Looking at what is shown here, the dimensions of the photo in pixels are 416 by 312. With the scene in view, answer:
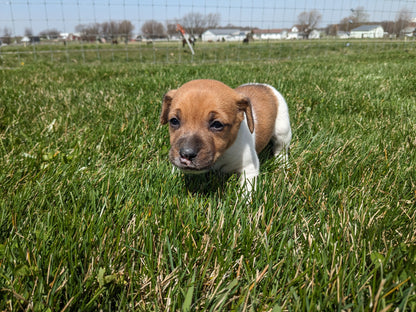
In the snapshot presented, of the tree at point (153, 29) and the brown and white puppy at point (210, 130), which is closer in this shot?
the brown and white puppy at point (210, 130)

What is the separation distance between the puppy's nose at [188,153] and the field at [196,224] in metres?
0.31

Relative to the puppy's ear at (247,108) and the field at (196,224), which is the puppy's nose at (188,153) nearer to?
the field at (196,224)

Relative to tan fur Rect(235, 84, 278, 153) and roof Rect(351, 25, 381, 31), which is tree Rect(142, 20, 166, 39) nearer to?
roof Rect(351, 25, 381, 31)

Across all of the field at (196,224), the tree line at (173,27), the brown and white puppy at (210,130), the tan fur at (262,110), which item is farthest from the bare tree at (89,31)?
the brown and white puppy at (210,130)

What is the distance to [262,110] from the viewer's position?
3.34 m

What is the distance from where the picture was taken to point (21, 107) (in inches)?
168

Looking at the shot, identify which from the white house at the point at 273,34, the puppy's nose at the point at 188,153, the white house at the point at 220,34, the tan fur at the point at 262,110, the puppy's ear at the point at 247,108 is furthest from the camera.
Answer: the white house at the point at 220,34

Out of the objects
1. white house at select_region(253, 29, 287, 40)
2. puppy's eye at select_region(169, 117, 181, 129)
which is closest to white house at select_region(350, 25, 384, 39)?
white house at select_region(253, 29, 287, 40)

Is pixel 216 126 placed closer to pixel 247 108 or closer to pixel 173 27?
pixel 247 108

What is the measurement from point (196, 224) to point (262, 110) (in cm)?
177

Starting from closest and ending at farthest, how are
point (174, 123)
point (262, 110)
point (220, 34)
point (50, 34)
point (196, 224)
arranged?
point (196, 224)
point (174, 123)
point (262, 110)
point (50, 34)
point (220, 34)

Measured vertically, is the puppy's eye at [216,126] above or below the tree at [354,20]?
below

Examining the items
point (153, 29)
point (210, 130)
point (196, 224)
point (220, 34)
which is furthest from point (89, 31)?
point (196, 224)

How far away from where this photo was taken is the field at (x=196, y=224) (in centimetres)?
141
